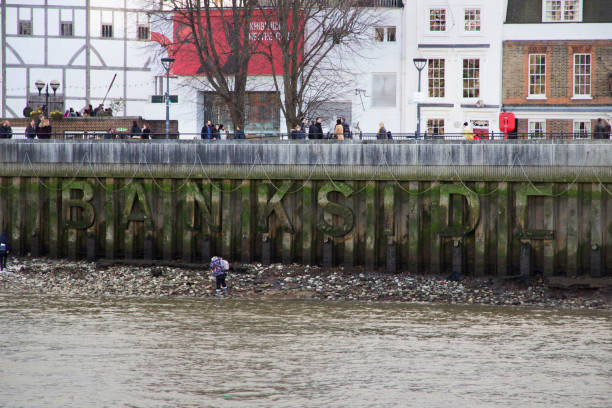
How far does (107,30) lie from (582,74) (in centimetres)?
2658

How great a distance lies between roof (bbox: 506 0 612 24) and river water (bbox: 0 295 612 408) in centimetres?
2131

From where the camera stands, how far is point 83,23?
189ft

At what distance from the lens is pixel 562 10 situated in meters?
46.0

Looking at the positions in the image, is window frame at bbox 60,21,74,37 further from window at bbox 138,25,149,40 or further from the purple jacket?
the purple jacket

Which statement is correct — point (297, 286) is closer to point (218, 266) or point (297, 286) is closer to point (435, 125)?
point (218, 266)

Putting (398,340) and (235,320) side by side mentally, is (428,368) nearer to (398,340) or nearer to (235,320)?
(398,340)

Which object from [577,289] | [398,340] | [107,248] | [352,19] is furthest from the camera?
[352,19]

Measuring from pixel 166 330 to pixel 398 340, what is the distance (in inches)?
216

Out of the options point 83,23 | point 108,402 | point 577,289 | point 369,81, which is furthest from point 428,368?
point 83,23

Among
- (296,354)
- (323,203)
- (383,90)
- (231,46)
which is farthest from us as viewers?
(383,90)

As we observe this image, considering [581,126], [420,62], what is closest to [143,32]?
[581,126]

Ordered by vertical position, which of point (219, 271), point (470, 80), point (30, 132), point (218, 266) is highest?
point (470, 80)

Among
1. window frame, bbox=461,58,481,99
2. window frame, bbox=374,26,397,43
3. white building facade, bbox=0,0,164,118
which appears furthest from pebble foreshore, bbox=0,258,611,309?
white building facade, bbox=0,0,164,118

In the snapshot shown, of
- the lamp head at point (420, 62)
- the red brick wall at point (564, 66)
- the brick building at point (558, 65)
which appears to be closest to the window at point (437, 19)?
the brick building at point (558, 65)
